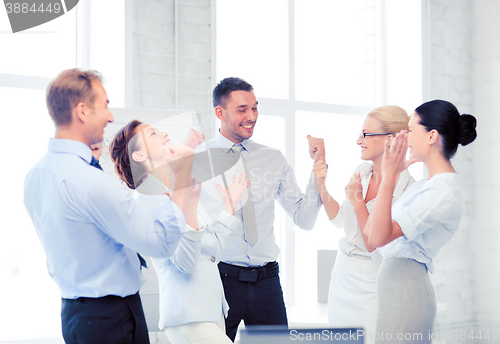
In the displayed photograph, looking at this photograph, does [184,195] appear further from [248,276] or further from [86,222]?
[248,276]

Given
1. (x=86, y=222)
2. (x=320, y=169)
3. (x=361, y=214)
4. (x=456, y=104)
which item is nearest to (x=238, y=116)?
(x=320, y=169)

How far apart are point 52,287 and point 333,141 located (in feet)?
8.12

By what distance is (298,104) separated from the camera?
382 cm

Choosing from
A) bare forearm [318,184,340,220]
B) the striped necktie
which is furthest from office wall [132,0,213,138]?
bare forearm [318,184,340,220]

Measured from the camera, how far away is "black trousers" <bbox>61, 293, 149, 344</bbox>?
1.17 metres

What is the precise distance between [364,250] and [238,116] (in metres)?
0.87

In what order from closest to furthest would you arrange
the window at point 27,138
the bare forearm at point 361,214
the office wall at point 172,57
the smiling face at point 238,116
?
the bare forearm at point 361,214 → the smiling face at point 238,116 → the window at point 27,138 → the office wall at point 172,57

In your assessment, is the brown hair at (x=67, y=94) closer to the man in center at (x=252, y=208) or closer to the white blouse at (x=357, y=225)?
the man in center at (x=252, y=208)

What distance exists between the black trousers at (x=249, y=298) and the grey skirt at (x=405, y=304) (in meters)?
0.72

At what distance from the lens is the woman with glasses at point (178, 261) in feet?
4.49

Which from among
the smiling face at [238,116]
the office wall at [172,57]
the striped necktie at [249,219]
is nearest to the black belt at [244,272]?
the striped necktie at [249,219]

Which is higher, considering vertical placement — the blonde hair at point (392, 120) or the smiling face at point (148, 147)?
the blonde hair at point (392, 120)

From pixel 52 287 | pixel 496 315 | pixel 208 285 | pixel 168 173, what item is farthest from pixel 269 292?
pixel 496 315

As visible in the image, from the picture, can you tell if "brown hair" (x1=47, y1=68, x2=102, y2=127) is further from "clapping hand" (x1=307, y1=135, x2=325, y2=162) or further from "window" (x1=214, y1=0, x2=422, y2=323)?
"window" (x1=214, y1=0, x2=422, y2=323)
